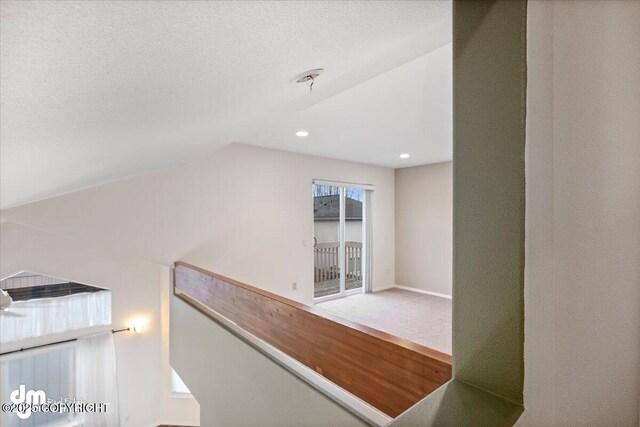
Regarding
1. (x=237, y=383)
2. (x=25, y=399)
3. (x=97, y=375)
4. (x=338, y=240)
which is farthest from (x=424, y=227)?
(x=25, y=399)

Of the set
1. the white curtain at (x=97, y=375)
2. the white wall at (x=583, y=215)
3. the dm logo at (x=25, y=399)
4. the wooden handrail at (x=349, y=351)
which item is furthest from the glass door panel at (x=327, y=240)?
the white wall at (x=583, y=215)

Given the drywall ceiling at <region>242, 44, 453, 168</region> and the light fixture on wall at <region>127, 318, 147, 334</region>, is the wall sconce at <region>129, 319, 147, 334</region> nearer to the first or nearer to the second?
the light fixture on wall at <region>127, 318, 147, 334</region>

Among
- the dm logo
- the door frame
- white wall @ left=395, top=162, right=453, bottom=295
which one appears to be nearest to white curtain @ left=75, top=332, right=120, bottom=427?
the dm logo

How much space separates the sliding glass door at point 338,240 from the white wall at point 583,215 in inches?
161

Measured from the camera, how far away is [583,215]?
1.84 feet

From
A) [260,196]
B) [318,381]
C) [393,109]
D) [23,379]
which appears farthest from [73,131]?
[23,379]

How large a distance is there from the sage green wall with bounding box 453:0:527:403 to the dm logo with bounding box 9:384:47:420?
5.60 metres

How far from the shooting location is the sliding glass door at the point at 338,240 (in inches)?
190

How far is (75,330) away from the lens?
3943mm

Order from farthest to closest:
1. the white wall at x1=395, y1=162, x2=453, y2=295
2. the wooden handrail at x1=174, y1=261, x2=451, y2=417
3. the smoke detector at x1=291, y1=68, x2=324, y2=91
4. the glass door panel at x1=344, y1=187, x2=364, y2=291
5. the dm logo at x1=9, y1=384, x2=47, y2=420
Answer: the glass door panel at x1=344, y1=187, x2=364, y2=291 < the white wall at x1=395, y1=162, x2=453, y2=295 < the dm logo at x1=9, y1=384, x2=47, y2=420 < the smoke detector at x1=291, y1=68, x2=324, y2=91 < the wooden handrail at x1=174, y1=261, x2=451, y2=417

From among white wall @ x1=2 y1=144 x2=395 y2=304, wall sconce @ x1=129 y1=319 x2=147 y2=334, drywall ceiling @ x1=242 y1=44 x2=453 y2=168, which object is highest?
drywall ceiling @ x1=242 y1=44 x2=453 y2=168

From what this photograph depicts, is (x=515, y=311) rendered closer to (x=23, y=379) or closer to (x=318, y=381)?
(x=318, y=381)

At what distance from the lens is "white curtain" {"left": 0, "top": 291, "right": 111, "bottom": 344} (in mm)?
3586

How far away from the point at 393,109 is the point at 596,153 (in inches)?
90.5
